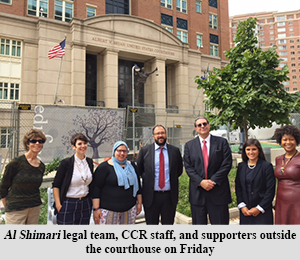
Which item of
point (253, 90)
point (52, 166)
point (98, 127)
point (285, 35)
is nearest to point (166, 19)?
point (253, 90)

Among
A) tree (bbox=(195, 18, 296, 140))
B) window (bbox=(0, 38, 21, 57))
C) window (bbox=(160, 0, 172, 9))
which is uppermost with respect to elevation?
window (bbox=(160, 0, 172, 9))

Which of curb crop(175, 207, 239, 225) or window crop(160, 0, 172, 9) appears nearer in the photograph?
curb crop(175, 207, 239, 225)

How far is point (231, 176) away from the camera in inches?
358

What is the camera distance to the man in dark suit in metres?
3.52

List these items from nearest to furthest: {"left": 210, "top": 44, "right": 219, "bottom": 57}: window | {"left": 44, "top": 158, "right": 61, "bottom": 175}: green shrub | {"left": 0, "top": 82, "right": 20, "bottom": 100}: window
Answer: {"left": 44, "top": 158, "right": 61, "bottom": 175}: green shrub
{"left": 0, "top": 82, "right": 20, "bottom": 100}: window
{"left": 210, "top": 44, "right": 219, "bottom": 57}: window

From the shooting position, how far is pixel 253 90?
9148 millimetres

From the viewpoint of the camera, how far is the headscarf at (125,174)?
316cm

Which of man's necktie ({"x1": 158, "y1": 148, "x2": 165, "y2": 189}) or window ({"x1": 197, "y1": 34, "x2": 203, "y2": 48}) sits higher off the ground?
window ({"x1": 197, "y1": 34, "x2": 203, "y2": 48})

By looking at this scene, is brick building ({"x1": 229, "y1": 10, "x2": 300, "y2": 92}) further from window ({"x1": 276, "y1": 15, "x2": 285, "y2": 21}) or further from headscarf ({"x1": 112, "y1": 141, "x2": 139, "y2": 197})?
headscarf ({"x1": 112, "y1": 141, "x2": 139, "y2": 197})

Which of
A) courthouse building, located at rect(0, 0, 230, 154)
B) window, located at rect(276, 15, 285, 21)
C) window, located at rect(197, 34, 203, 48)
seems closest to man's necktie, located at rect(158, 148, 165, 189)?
courthouse building, located at rect(0, 0, 230, 154)

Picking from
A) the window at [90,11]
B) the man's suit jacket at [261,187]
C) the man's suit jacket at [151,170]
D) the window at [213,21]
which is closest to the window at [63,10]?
the window at [90,11]

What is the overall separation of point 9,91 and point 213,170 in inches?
864

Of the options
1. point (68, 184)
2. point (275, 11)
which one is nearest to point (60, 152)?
point (68, 184)

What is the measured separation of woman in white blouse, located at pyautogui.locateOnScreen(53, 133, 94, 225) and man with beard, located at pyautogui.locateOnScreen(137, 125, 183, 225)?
93 cm
